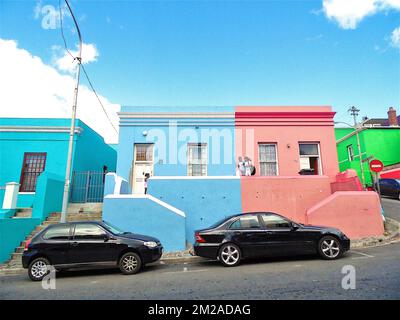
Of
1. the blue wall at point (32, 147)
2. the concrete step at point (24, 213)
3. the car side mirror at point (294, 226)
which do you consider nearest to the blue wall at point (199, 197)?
the car side mirror at point (294, 226)

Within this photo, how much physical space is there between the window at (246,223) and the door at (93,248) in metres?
3.43

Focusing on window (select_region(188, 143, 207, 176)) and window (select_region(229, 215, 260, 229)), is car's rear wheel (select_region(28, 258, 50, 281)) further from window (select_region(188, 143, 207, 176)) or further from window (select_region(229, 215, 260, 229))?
window (select_region(188, 143, 207, 176))

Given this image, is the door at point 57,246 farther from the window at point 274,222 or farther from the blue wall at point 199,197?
the window at point 274,222

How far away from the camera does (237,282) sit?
5.58 m

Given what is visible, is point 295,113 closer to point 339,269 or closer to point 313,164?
→ point 313,164

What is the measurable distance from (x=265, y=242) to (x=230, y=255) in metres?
1.08

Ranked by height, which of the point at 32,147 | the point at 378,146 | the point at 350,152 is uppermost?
the point at 378,146

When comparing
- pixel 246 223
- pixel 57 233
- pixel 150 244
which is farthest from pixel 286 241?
pixel 57 233

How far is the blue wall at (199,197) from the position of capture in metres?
11.2

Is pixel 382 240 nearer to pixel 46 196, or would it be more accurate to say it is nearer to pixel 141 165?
pixel 141 165

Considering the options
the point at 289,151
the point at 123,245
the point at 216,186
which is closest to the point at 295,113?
the point at 289,151

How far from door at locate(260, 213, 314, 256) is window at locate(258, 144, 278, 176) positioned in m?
6.54

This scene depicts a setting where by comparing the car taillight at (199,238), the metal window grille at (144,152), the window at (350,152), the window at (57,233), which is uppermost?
the window at (350,152)
